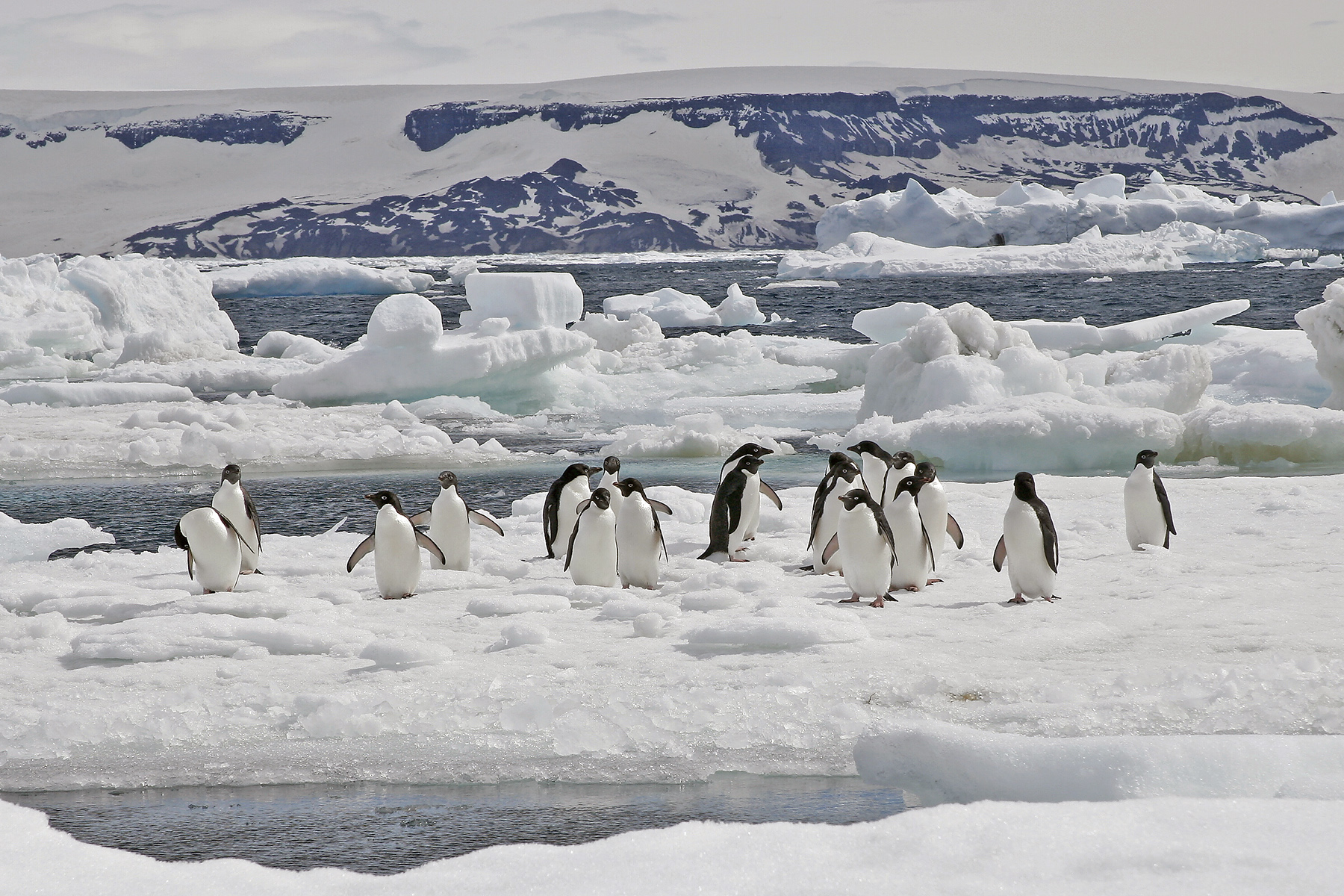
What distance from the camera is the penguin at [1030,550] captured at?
512cm

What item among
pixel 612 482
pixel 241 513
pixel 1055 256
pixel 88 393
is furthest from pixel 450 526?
pixel 1055 256

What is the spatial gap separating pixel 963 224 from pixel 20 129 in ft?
340

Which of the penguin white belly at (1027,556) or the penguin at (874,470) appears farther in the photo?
the penguin at (874,470)

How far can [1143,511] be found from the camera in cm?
613

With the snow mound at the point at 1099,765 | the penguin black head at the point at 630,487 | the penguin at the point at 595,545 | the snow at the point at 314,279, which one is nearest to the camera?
the snow mound at the point at 1099,765

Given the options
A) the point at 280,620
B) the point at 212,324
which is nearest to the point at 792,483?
the point at 280,620

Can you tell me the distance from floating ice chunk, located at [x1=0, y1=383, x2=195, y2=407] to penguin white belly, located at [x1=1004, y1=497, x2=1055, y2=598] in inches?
508

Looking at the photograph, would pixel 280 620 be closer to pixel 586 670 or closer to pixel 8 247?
pixel 586 670

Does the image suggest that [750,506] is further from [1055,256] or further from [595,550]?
[1055,256]

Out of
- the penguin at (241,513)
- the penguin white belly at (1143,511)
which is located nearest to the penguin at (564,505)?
the penguin at (241,513)

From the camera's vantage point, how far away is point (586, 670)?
13.6 feet

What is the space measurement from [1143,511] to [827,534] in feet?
5.48

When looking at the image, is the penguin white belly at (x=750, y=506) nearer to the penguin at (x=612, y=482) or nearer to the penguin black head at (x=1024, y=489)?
the penguin at (x=612, y=482)

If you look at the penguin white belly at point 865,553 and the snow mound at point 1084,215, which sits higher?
the snow mound at point 1084,215
